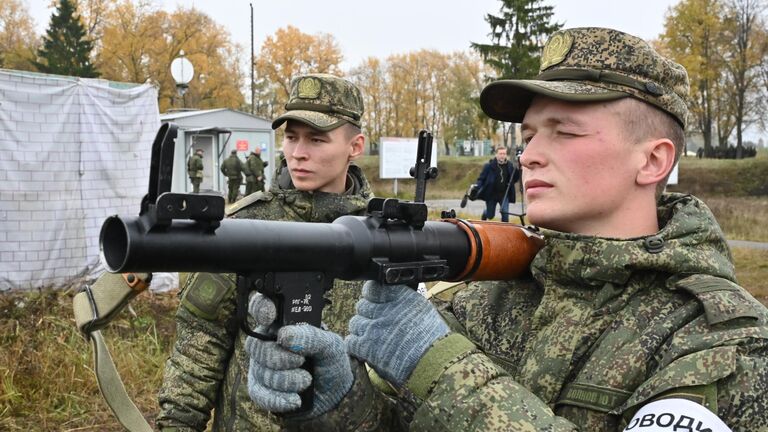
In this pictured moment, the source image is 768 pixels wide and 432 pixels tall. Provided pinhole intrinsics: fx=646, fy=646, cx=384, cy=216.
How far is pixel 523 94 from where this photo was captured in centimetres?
188

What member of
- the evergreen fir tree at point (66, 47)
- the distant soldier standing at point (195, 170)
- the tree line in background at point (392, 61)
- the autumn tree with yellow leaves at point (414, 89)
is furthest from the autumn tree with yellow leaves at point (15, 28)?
the distant soldier standing at point (195, 170)

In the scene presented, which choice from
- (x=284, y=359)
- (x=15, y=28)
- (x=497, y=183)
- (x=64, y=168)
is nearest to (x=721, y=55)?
(x=497, y=183)

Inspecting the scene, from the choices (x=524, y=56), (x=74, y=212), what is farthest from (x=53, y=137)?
(x=524, y=56)

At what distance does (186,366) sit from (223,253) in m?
1.36

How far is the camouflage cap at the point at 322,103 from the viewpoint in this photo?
301cm

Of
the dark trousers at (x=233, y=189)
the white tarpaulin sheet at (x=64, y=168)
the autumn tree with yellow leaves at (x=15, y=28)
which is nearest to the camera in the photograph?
the white tarpaulin sheet at (x=64, y=168)

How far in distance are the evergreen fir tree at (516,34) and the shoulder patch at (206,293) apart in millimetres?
36086

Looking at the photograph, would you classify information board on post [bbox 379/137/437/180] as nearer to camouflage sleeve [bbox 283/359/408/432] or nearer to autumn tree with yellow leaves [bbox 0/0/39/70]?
camouflage sleeve [bbox 283/359/408/432]

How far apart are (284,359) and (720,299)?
100 centimetres

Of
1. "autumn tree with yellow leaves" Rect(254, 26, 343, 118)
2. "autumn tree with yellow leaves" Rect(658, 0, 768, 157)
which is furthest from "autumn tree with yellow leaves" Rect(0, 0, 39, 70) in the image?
"autumn tree with yellow leaves" Rect(658, 0, 768, 157)

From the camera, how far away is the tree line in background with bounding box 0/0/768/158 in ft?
128

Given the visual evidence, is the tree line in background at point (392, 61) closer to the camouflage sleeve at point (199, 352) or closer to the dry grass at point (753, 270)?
the dry grass at point (753, 270)

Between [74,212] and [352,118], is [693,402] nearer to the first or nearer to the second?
[352,118]

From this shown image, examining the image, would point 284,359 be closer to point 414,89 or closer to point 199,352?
point 199,352
